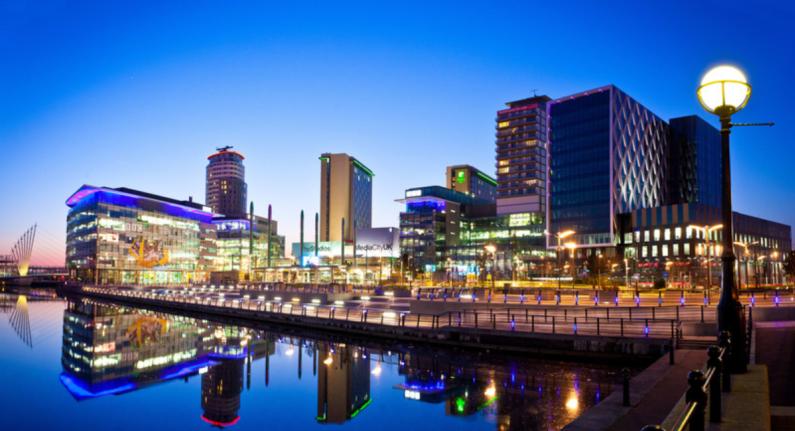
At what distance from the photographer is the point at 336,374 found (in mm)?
31938

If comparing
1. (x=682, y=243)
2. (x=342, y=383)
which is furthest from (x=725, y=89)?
(x=682, y=243)

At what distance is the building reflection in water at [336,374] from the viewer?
22.3 metres

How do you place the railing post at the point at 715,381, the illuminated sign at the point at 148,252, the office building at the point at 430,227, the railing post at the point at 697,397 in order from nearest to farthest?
the railing post at the point at 697,397
the railing post at the point at 715,381
the illuminated sign at the point at 148,252
the office building at the point at 430,227

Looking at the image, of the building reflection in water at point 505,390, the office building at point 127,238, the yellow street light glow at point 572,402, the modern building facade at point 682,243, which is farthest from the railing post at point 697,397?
the office building at point 127,238

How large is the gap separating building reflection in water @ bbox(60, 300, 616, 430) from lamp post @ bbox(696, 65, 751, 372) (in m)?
8.06

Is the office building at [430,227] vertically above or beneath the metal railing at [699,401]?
above

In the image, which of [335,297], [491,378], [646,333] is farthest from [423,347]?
[335,297]

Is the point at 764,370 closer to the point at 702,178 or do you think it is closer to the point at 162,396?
the point at 162,396

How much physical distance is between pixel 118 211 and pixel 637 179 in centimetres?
14119

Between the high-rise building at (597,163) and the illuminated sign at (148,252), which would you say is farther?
the illuminated sign at (148,252)

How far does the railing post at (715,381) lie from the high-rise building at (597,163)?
5561 inches

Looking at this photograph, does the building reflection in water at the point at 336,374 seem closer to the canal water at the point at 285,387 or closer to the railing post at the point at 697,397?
the canal water at the point at 285,387

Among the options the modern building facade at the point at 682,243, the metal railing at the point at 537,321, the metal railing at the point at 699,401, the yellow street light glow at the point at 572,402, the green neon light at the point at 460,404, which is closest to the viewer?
the metal railing at the point at 699,401

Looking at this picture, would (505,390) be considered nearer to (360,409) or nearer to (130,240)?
(360,409)
